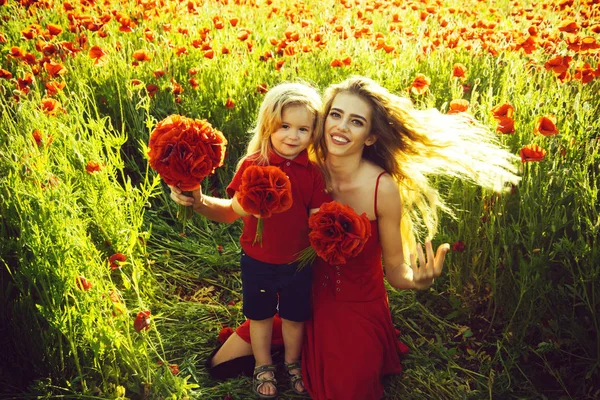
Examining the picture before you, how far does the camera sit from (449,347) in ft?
8.47

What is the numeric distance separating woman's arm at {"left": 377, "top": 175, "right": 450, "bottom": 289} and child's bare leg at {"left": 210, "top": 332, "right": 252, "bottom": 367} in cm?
76

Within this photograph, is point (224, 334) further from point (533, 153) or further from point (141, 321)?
point (533, 153)

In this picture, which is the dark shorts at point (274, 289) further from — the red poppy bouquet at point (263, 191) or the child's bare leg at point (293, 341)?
the red poppy bouquet at point (263, 191)

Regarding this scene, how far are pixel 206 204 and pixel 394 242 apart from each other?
0.85 m

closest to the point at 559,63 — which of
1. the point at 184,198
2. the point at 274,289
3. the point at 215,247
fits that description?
the point at 274,289

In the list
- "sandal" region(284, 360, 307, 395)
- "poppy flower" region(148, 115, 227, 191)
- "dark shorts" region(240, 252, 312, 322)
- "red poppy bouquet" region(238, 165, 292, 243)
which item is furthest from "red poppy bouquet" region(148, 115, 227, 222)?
"sandal" region(284, 360, 307, 395)

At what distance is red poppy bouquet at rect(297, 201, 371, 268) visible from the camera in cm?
170

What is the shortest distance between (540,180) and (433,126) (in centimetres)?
55

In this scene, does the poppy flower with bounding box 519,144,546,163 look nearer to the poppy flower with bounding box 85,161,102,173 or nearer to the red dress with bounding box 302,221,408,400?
the red dress with bounding box 302,221,408,400

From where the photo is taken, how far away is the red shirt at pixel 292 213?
2.08 metres

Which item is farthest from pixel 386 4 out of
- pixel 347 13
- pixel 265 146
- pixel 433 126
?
pixel 265 146

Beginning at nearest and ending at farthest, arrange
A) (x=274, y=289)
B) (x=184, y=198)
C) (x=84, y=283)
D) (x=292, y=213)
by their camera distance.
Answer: (x=84, y=283)
(x=184, y=198)
(x=292, y=213)
(x=274, y=289)

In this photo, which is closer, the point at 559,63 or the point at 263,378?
the point at 263,378

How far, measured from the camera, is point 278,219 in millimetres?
2090
